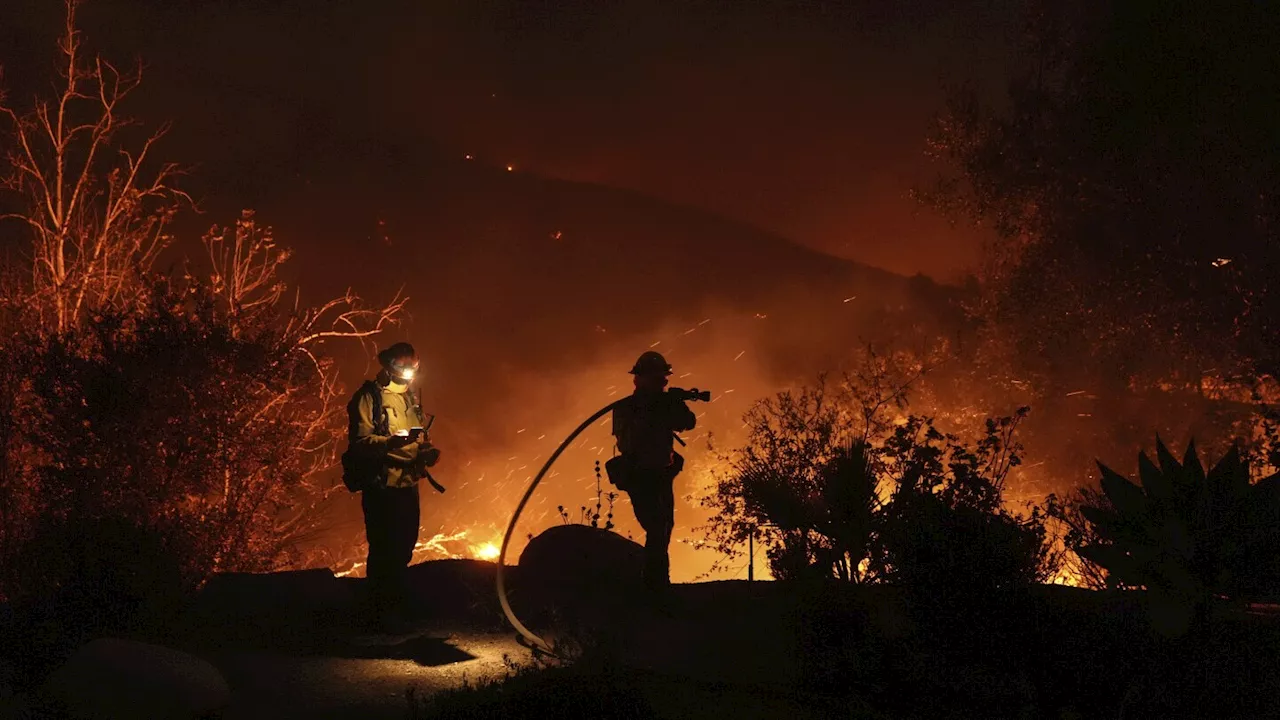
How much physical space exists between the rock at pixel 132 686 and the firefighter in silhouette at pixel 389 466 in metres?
2.29

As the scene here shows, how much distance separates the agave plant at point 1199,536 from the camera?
582 cm

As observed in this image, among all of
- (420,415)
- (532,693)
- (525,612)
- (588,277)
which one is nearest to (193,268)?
(420,415)

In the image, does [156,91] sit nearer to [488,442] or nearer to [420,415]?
[488,442]

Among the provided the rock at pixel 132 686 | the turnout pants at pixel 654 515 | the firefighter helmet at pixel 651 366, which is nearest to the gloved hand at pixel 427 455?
the turnout pants at pixel 654 515

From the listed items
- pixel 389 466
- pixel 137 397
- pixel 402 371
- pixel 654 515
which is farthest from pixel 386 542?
pixel 137 397

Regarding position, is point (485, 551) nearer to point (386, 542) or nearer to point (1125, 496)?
point (386, 542)

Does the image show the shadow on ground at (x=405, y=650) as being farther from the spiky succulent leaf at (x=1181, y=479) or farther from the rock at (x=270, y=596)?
the spiky succulent leaf at (x=1181, y=479)

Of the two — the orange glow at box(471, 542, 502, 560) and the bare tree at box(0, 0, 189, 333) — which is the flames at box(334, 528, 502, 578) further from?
the bare tree at box(0, 0, 189, 333)

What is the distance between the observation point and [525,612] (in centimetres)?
809

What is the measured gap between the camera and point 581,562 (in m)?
8.80

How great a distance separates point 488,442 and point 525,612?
1664 inches

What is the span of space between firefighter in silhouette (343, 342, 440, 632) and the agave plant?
4.94 m

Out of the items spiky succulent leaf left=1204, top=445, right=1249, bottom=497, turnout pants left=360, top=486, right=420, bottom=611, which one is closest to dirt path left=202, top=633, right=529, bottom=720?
turnout pants left=360, top=486, right=420, bottom=611

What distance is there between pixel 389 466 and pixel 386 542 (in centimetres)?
65
